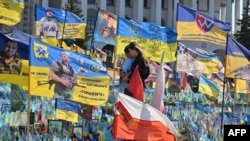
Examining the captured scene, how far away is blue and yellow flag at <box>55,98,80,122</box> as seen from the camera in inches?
498

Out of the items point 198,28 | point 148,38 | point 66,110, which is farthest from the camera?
point 198,28

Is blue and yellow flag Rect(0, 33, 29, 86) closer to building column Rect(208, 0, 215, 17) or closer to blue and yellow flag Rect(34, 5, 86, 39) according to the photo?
blue and yellow flag Rect(34, 5, 86, 39)

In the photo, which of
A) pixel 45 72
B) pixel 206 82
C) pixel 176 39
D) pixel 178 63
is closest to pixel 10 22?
pixel 45 72

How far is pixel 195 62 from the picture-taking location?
56.7ft

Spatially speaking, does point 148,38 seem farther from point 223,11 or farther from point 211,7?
point 223,11

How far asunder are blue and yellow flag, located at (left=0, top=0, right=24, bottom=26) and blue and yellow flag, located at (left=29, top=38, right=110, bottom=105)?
1.29m

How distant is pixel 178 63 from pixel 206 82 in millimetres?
1351

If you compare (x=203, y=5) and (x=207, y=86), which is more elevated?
(x=207, y=86)

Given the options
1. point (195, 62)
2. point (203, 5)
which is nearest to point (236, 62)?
point (195, 62)

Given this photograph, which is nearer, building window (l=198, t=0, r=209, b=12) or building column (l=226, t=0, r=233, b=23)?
building column (l=226, t=0, r=233, b=23)

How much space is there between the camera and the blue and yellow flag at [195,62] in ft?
54.7

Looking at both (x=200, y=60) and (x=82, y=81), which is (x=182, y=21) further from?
(x=82, y=81)

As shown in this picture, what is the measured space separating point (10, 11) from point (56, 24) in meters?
4.44

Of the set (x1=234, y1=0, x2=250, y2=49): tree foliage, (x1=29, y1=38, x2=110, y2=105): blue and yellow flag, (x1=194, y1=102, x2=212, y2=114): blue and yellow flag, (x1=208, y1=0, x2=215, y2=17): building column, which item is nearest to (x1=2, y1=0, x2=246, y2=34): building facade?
(x1=208, y1=0, x2=215, y2=17): building column
